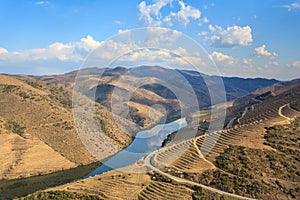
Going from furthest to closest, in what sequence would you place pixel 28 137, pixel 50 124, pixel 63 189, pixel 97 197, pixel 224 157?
pixel 50 124 → pixel 28 137 → pixel 224 157 → pixel 63 189 → pixel 97 197

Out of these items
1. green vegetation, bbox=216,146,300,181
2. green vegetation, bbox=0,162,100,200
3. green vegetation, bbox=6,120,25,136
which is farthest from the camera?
green vegetation, bbox=6,120,25,136

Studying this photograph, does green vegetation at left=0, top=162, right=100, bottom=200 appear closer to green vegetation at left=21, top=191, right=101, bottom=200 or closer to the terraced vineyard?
green vegetation at left=21, top=191, right=101, bottom=200

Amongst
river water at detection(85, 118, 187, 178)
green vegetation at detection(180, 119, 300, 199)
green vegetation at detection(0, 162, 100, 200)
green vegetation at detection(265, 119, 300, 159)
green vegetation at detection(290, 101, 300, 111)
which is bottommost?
green vegetation at detection(0, 162, 100, 200)

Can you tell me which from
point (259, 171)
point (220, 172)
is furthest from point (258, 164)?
point (220, 172)

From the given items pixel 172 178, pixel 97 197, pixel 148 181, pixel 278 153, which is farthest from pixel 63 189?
pixel 278 153

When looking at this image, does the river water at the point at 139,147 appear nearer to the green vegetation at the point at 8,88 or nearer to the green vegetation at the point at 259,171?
the green vegetation at the point at 259,171

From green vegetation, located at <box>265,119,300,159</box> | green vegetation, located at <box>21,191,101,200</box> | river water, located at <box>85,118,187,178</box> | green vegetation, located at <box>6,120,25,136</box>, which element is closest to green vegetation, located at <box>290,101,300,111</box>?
green vegetation, located at <box>265,119,300,159</box>

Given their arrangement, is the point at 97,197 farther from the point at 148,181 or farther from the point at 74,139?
the point at 74,139

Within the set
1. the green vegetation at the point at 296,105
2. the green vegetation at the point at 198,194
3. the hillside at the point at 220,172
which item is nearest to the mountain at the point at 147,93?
the green vegetation at the point at 296,105
